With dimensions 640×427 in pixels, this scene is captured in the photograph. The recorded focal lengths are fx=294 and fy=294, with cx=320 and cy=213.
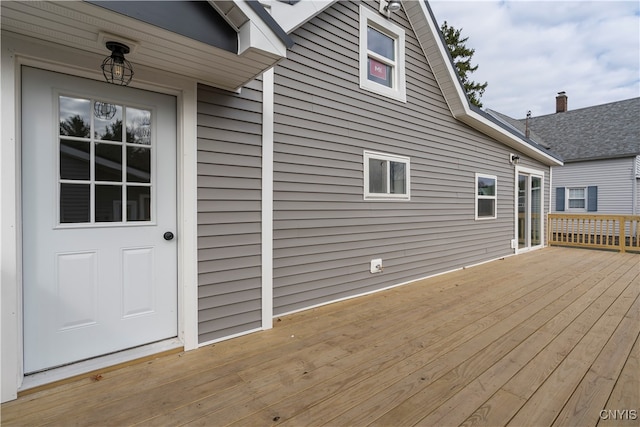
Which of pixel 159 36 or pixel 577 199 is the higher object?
pixel 159 36

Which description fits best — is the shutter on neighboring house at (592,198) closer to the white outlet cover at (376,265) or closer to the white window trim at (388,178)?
the white window trim at (388,178)

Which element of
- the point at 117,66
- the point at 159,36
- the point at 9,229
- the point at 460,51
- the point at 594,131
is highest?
the point at 460,51

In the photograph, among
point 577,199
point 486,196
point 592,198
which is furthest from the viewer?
point 577,199

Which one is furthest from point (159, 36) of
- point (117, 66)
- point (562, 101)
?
point (562, 101)

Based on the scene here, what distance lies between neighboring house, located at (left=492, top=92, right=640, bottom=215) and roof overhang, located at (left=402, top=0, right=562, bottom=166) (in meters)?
8.82

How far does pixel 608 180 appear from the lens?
38.2ft

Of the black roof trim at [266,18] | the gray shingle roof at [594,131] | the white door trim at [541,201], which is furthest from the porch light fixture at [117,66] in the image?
the gray shingle roof at [594,131]

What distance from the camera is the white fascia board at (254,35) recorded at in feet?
6.33

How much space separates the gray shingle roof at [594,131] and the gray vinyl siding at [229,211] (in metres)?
14.0

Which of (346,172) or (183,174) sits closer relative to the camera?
(183,174)

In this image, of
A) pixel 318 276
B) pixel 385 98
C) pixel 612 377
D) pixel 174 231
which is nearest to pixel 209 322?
pixel 174 231

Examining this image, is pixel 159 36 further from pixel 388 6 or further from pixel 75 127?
pixel 388 6

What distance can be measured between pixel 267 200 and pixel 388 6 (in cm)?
338

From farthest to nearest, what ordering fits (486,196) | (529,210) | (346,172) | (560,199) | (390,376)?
(560,199), (529,210), (486,196), (346,172), (390,376)
